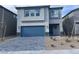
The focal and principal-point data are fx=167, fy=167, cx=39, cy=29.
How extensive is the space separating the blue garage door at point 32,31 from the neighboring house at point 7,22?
2.24 feet

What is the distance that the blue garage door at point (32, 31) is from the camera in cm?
1109

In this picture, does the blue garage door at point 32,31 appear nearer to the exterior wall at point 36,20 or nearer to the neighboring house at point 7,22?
the exterior wall at point 36,20

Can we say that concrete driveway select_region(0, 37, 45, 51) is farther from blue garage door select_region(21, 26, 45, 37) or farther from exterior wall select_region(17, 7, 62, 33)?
exterior wall select_region(17, 7, 62, 33)

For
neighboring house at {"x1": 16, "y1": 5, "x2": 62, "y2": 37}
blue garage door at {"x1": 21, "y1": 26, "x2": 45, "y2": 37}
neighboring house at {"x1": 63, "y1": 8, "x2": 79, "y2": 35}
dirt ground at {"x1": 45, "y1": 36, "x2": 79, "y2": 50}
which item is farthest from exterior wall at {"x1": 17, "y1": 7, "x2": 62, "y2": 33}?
dirt ground at {"x1": 45, "y1": 36, "x2": 79, "y2": 50}

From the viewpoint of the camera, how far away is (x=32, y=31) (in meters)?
11.6

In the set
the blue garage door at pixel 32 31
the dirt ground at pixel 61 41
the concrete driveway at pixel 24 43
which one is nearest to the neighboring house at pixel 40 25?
the blue garage door at pixel 32 31

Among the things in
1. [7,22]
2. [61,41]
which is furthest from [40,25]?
[61,41]

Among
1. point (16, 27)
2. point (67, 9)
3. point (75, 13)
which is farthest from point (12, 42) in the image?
point (75, 13)

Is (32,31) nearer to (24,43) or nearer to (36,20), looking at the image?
(36,20)

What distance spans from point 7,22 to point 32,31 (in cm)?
182

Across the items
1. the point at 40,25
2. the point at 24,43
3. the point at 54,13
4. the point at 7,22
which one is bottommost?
the point at 24,43

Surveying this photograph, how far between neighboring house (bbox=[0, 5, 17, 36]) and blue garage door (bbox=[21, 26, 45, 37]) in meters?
0.68

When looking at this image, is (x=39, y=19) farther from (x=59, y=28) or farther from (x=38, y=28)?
(x=59, y=28)

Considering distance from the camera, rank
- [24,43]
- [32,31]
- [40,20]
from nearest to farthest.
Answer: [24,43], [32,31], [40,20]
